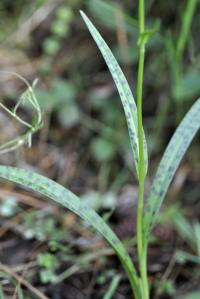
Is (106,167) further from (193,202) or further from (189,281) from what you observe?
(189,281)

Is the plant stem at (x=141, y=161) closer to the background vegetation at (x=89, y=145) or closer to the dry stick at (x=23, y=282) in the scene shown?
the background vegetation at (x=89, y=145)

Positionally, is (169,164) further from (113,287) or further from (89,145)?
(89,145)

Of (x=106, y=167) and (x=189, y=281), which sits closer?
(x=189, y=281)

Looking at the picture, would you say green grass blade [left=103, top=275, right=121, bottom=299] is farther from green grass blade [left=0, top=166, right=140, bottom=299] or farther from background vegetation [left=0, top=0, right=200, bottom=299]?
green grass blade [left=0, top=166, right=140, bottom=299]

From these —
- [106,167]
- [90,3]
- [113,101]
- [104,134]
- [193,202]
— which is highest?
[90,3]

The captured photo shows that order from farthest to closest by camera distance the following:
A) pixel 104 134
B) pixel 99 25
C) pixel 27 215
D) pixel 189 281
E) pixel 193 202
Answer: pixel 99 25, pixel 104 134, pixel 193 202, pixel 27 215, pixel 189 281

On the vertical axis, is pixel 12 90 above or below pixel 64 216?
above

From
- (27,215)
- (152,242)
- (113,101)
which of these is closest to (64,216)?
(27,215)
